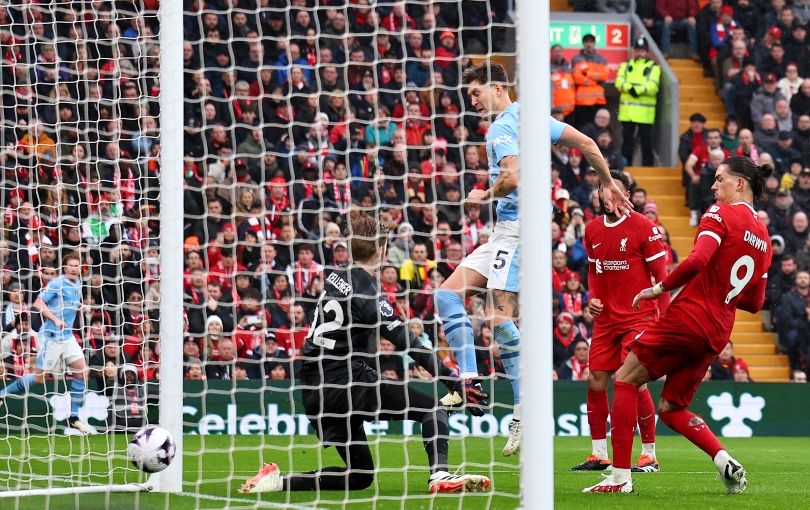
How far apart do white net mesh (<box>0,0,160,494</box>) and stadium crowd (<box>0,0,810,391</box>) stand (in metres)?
0.05

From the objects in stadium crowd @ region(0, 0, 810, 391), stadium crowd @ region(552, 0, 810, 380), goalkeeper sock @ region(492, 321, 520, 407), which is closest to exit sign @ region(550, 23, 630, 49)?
stadium crowd @ region(552, 0, 810, 380)

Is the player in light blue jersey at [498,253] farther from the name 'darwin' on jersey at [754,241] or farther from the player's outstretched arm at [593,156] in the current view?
the name 'darwin' on jersey at [754,241]

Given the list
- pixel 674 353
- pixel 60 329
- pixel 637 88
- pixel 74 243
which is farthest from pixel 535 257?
pixel 637 88

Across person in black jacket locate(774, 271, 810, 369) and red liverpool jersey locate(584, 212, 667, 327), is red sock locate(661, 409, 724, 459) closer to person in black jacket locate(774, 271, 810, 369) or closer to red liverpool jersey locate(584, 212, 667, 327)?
red liverpool jersey locate(584, 212, 667, 327)

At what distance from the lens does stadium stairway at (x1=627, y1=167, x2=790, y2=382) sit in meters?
18.0

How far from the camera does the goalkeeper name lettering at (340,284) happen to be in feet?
23.3

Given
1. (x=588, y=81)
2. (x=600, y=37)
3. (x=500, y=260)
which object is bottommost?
(x=500, y=260)

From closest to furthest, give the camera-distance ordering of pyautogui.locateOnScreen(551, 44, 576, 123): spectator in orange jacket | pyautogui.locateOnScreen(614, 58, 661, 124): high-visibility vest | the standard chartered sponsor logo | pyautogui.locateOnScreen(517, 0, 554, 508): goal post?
pyautogui.locateOnScreen(517, 0, 554, 508): goal post
the standard chartered sponsor logo
pyautogui.locateOnScreen(551, 44, 576, 123): spectator in orange jacket
pyautogui.locateOnScreen(614, 58, 661, 124): high-visibility vest

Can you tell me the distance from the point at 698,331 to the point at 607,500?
1164 millimetres

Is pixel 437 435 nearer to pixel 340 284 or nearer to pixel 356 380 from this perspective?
pixel 356 380

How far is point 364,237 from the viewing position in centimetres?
692

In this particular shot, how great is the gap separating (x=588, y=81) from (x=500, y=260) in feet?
38.6

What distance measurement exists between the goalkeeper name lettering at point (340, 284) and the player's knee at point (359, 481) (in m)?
1.12

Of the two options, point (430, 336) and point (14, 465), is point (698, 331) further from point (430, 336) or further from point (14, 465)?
point (430, 336)
